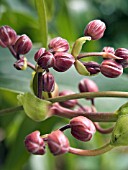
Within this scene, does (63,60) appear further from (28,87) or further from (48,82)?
(28,87)

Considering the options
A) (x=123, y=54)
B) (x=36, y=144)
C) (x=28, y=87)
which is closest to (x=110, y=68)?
(x=123, y=54)

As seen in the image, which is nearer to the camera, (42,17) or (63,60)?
(63,60)

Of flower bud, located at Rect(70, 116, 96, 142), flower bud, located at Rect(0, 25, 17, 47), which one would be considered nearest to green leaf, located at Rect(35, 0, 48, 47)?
flower bud, located at Rect(0, 25, 17, 47)

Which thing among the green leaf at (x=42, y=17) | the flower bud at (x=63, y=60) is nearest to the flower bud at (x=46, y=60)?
the flower bud at (x=63, y=60)

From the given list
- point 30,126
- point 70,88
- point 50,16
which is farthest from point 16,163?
point 50,16

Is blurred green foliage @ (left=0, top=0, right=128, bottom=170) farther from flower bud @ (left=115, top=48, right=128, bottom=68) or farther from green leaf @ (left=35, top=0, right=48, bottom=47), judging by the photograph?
flower bud @ (left=115, top=48, right=128, bottom=68)

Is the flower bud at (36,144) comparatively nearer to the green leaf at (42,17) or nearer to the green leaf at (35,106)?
the green leaf at (35,106)
